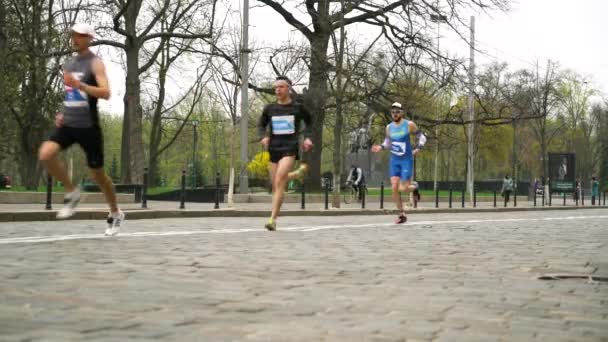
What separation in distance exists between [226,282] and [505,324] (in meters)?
1.89

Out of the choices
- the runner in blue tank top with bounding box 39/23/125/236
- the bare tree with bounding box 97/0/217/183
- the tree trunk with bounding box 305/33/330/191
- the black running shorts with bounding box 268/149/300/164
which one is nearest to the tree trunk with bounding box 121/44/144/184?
the bare tree with bounding box 97/0/217/183

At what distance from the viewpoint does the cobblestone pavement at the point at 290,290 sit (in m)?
3.76

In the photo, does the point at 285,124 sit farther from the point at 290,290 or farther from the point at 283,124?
the point at 290,290

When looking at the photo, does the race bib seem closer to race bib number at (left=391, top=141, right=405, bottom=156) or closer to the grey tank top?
the grey tank top

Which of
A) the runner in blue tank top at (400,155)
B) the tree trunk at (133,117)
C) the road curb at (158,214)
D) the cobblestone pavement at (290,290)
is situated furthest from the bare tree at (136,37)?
the cobblestone pavement at (290,290)

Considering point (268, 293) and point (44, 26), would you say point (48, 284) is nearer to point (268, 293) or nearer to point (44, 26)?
point (268, 293)

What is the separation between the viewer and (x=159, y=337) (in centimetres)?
348

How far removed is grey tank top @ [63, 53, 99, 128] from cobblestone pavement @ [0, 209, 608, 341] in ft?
3.82

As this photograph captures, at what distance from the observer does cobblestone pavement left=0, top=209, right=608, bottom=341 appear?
148 inches

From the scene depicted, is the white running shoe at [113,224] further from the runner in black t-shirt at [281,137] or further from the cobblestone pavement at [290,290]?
the runner in black t-shirt at [281,137]

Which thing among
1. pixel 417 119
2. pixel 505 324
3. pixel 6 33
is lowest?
pixel 505 324

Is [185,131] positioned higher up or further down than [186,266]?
higher up

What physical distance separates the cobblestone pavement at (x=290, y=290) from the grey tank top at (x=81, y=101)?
3.82 ft

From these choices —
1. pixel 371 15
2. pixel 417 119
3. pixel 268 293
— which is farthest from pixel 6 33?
pixel 268 293
